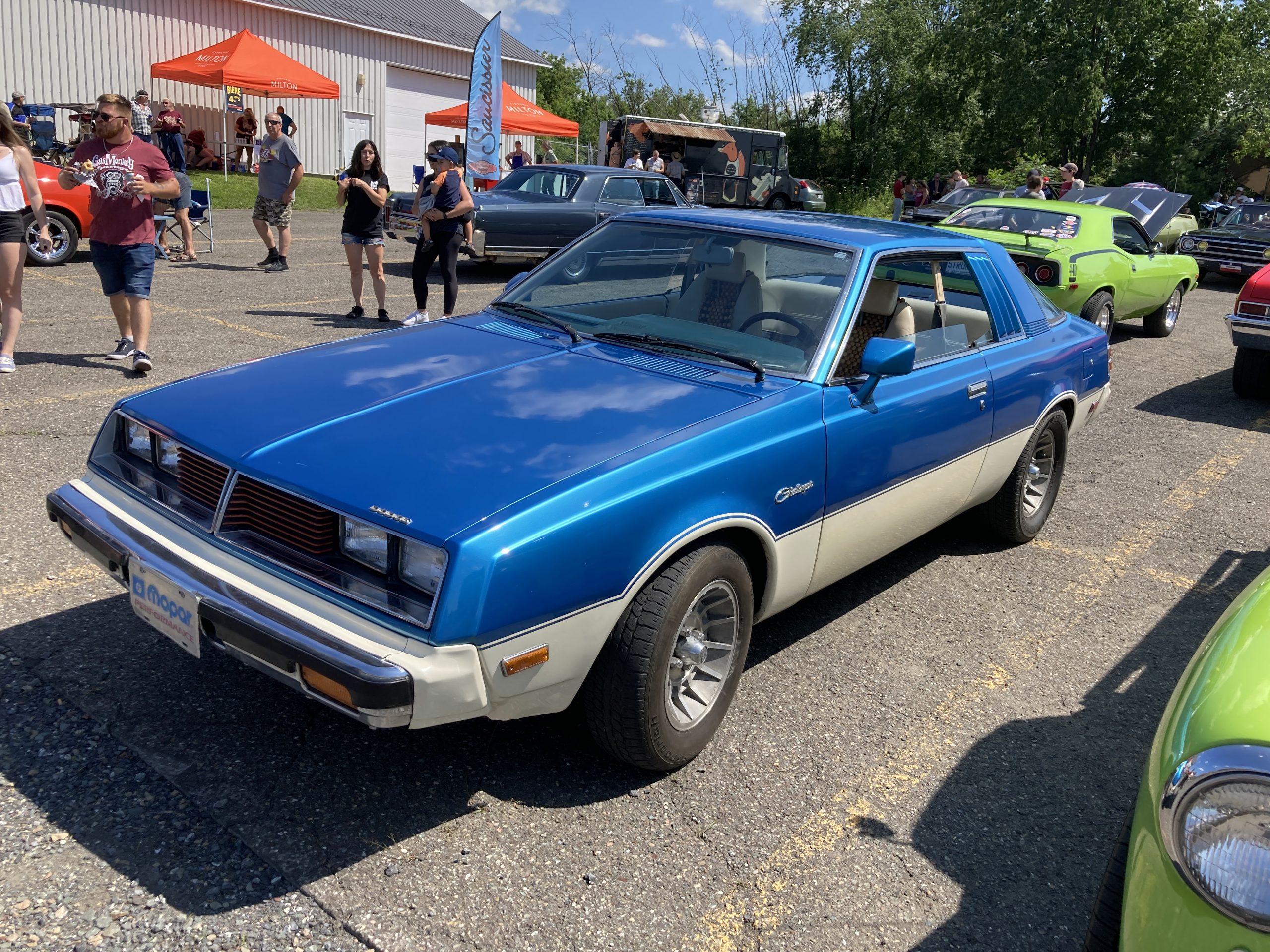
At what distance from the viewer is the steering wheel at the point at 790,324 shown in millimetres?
3625

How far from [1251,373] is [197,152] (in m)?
24.4

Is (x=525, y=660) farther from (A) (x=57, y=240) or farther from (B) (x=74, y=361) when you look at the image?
(A) (x=57, y=240)

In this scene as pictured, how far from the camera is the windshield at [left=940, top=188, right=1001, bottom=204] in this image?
16.2 meters

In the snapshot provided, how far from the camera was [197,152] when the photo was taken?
2552 cm

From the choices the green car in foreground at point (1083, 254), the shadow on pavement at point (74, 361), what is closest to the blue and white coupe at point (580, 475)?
the shadow on pavement at point (74, 361)

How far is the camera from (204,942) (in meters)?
2.29

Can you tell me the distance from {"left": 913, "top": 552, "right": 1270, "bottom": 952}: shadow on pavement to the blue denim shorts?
228 inches

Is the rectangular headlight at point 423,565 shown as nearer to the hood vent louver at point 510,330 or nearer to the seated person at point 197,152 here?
the hood vent louver at point 510,330

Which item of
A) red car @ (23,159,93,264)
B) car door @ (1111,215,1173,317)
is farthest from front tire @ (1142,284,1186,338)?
red car @ (23,159,93,264)

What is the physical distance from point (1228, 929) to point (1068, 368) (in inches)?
150

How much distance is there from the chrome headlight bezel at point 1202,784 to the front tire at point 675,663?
1319 mm

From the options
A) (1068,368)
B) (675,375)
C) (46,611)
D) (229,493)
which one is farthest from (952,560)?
(46,611)

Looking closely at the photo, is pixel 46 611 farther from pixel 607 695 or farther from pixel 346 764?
pixel 607 695

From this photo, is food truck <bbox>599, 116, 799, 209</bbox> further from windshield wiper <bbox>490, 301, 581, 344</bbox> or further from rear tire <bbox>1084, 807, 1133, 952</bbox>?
rear tire <bbox>1084, 807, 1133, 952</bbox>
